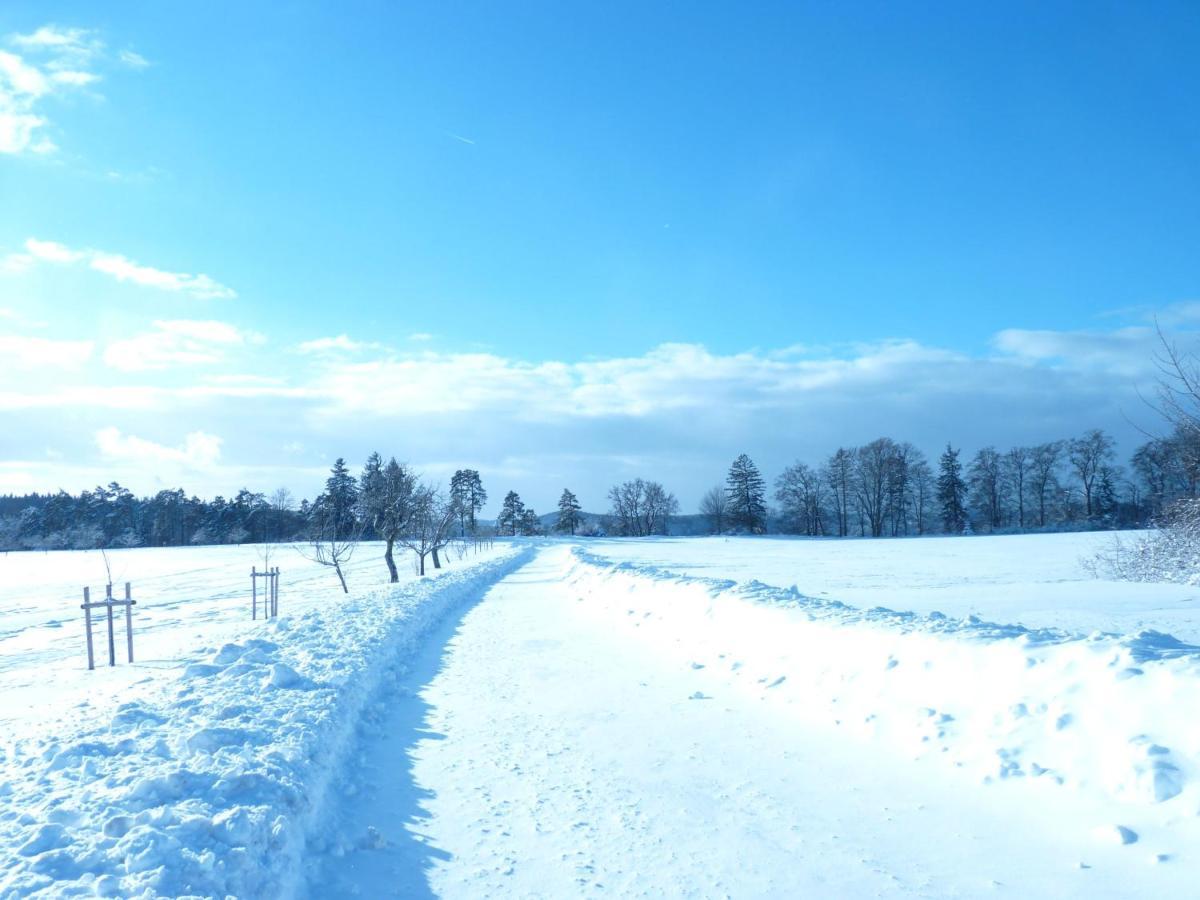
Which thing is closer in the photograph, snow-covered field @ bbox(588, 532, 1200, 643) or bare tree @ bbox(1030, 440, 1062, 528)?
snow-covered field @ bbox(588, 532, 1200, 643)

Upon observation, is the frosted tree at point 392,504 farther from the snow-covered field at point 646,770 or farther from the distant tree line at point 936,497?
the distant tree line at point 936,497

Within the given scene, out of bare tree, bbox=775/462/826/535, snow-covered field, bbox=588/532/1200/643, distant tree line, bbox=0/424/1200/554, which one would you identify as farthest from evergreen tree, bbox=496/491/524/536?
snow-covered field, bbox=588/532/1200/643

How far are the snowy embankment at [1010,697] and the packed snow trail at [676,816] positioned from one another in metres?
0.26

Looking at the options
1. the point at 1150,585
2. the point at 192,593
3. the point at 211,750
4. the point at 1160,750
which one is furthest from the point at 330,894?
the point at 192,593

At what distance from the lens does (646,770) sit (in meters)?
6.33

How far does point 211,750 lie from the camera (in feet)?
19.2

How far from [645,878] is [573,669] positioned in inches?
264

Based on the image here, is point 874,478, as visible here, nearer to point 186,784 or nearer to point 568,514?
point 568,514

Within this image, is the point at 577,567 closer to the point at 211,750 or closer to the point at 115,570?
the point at 211,750

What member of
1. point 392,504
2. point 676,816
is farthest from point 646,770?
point 392,504

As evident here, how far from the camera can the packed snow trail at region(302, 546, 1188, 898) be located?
4.34m

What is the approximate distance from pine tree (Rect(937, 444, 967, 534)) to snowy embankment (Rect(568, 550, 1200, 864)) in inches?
3530

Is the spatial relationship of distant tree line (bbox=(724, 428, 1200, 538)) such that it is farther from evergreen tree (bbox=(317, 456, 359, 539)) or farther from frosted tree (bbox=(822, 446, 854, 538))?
evergreen tree (bbox=(317, 456, 359, 539))

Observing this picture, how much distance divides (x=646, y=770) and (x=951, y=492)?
95.3 metres
